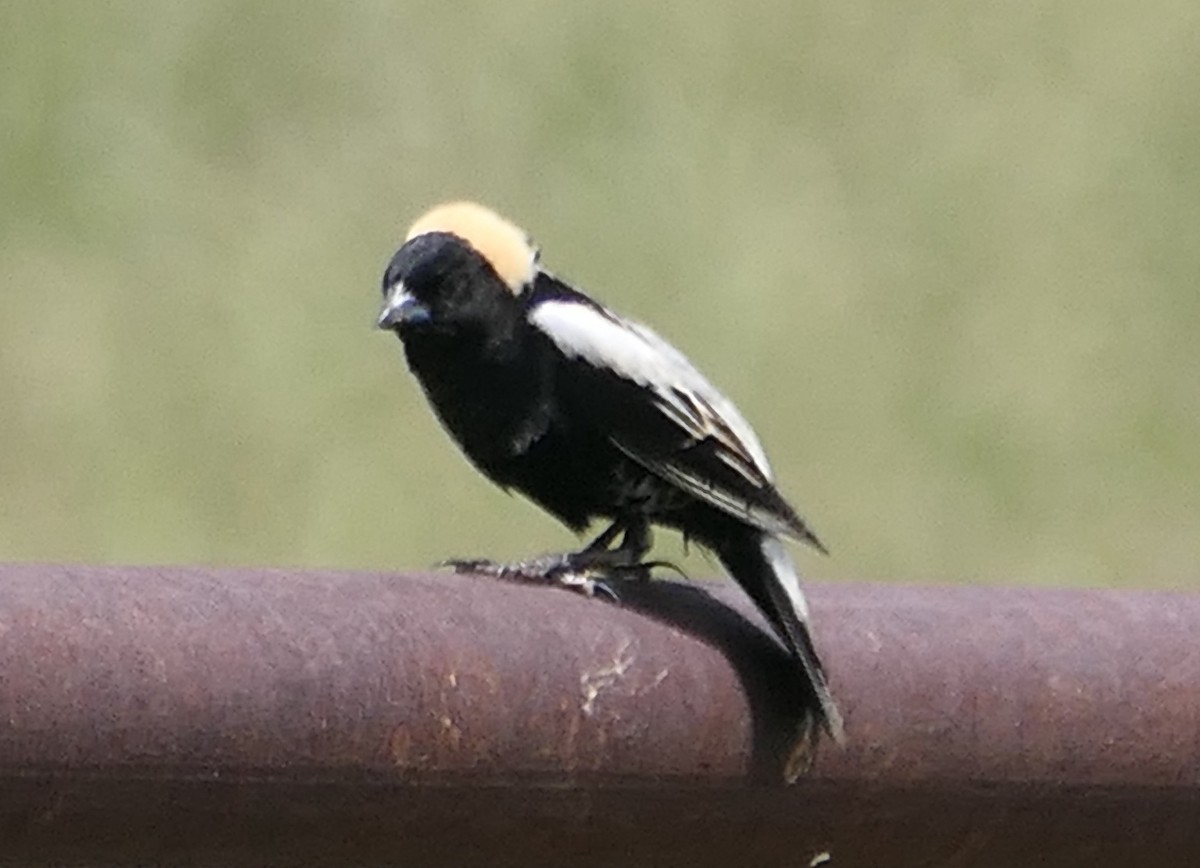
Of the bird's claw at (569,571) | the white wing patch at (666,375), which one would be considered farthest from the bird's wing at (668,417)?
the bird's claw at (569,571)

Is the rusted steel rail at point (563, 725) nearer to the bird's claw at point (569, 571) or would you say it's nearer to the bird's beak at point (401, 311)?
the bird's claw at point (569, 571)

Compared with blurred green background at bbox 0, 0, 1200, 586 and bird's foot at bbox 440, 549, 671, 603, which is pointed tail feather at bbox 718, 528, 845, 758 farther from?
blurred green background at bbox 0, 0, 1200, 586

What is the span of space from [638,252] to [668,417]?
17.9ft

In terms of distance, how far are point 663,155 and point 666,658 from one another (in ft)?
22.0

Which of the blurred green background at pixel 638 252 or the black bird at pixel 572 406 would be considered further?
the blurred green background at pixel 638 252

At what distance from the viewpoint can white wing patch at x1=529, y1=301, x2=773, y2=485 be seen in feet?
10.2

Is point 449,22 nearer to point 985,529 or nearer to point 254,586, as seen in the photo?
point 985,529

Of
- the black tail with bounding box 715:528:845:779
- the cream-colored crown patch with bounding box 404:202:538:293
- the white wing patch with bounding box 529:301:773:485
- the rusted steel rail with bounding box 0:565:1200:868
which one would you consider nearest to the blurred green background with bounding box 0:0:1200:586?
the cream-colored crown patch with bounding box 404:202:538:293

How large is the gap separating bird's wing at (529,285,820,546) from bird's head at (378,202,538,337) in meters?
0.17

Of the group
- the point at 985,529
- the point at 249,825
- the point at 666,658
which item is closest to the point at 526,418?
the point at 666,658

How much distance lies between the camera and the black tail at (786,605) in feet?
7.87

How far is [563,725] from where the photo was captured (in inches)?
89.4

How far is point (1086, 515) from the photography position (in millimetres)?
7840

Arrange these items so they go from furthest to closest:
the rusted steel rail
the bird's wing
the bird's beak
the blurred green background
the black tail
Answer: the blurred green background, the bird's beak, the bird's wing, the black tail, the rusted steel rail
